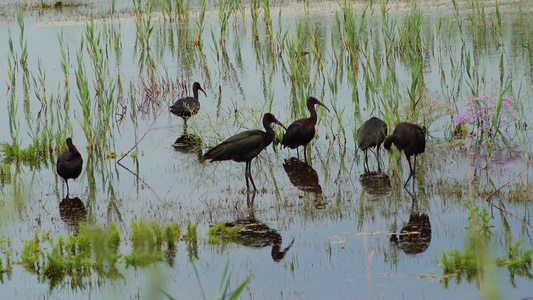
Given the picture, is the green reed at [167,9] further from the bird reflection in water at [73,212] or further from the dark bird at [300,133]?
the bird reflection in water at [73,212]

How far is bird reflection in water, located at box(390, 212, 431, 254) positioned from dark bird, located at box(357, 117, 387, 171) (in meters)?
2.44

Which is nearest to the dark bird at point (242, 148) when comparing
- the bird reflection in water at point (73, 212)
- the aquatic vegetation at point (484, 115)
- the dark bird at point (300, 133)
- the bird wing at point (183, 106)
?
the dark bird at point (300, 133)

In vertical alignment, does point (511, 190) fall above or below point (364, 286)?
above

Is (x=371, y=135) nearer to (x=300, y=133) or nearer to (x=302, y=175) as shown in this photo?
(x=302, y=175)

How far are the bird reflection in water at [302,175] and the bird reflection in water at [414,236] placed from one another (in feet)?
5.87

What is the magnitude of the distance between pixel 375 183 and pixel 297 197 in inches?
40.7

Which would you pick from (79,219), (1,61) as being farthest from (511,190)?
(1,61)

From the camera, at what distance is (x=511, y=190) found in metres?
8.39

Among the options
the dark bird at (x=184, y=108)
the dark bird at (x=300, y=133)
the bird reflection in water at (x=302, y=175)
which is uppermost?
the dark bird at (x=184, y=108)

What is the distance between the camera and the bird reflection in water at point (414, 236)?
700 centimetres

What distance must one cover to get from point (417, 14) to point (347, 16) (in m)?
1.39

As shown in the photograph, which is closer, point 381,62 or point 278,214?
point 278,214

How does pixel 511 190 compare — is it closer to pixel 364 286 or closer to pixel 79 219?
pixel 364 286

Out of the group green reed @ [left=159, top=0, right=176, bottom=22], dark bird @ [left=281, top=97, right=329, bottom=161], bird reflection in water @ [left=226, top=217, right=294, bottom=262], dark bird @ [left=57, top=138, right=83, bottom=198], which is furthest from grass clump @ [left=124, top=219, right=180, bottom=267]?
green reed @ [left=159, top=0, right=176, bottom=22]
